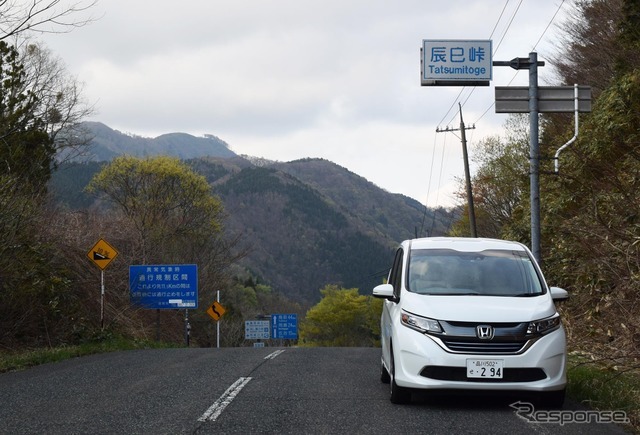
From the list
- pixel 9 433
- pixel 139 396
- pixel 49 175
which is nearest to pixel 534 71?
pixel 139 396

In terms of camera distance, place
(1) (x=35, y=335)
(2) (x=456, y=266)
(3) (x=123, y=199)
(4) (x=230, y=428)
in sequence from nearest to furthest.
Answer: (4) (x=230, y=428)
(2) (x=456, y=266)
(1) (x=35, y=335)
(3) (x=123, y=199)

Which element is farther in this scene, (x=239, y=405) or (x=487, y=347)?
(x=239, y=405)

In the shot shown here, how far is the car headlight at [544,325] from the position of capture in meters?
8.22

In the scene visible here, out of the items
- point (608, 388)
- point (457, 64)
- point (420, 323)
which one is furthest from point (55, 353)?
point (608, 388)

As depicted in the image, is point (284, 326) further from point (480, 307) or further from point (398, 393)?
point (480, 307)

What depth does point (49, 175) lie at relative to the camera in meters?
33.8

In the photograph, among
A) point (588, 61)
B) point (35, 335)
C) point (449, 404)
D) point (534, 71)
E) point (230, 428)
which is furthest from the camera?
point (588, 61)

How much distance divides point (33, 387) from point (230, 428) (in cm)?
482

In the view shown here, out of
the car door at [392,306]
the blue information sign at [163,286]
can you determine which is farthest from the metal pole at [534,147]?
the blue information sign at [163,286]

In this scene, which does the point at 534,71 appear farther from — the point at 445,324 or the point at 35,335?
the point at 35,335

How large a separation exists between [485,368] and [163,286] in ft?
87.1

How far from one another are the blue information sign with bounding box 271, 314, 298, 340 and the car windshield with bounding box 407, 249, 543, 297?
204ft

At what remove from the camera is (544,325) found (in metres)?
8.31
